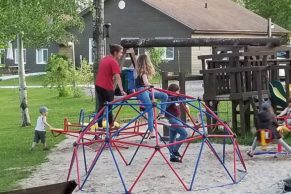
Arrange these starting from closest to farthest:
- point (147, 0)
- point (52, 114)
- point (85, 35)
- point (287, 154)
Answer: point (287, 154) → point (52, 114) → point (147, 0) → point (85, 35)

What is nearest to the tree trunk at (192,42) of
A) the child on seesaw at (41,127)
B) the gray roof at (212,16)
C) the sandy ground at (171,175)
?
the child on seesaw at (41,127)

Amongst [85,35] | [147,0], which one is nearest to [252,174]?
[147,0]

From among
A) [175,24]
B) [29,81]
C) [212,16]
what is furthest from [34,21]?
[29,81]

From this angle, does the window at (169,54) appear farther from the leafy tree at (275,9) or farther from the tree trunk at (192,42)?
the tree trunk at (192,42)

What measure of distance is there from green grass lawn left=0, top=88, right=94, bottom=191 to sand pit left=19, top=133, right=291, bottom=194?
309mm

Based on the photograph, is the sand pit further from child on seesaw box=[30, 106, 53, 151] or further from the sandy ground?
child on seesaw box=[30, 106, 53, 151]

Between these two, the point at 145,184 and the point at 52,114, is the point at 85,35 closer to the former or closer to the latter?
the point at 52,114

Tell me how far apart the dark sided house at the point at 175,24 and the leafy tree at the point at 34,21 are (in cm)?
1977

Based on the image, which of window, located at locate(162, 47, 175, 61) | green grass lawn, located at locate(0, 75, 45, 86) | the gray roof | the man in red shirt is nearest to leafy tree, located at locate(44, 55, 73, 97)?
the gray roof

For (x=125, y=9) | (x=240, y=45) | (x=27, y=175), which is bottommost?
(x=27, y=175)

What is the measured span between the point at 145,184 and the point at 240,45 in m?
5.72

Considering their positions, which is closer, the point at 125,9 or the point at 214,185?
the point at 214,185

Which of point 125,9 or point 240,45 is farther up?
point 125,9

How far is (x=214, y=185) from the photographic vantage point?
8906mm
